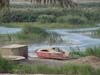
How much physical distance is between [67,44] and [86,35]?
1.14m

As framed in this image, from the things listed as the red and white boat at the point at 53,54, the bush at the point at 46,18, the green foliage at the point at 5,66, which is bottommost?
the red and white boat at the point at 53,54

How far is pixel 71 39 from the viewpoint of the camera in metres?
10.2

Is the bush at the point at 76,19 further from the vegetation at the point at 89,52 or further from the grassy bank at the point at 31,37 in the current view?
the vegetation at the point at 89,52

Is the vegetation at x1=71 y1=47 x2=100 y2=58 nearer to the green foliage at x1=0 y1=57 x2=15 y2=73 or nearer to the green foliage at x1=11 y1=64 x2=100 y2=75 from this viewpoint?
the green foliage at x1=11 y1=64 x2=100 y2=75

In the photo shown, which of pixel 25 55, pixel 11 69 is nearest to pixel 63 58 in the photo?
pixel 25 55

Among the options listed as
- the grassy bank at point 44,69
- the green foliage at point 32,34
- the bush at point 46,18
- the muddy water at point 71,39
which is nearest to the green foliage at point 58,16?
the bush at point 46,18

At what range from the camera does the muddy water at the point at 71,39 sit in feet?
31.6

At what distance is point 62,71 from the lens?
602cm

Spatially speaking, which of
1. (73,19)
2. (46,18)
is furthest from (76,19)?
(46,18)

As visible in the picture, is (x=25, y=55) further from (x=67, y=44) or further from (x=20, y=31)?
(x=20, y=31)

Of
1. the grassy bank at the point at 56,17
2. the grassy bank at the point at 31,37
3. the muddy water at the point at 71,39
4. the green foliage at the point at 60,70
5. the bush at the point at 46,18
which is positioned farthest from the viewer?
the bush at the point at 46,18

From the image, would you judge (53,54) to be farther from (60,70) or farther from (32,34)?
(60,70)

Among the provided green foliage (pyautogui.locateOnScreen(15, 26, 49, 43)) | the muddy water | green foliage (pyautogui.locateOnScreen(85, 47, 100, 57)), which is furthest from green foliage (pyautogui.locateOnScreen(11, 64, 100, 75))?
green foliage (pyautogui.locateOnScreen(15, 26, 49, 43))

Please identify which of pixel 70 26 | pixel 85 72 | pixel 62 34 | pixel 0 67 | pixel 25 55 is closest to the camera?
pixel 85 72
